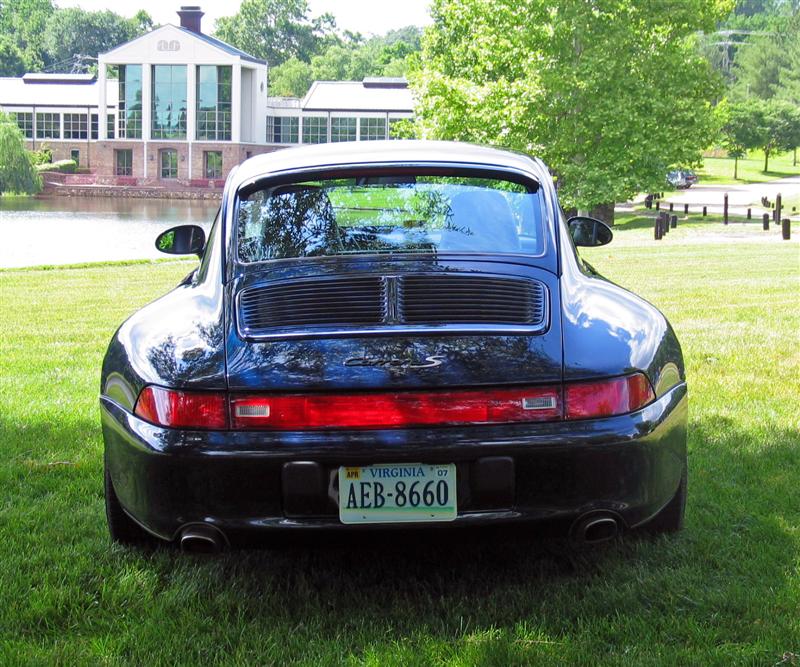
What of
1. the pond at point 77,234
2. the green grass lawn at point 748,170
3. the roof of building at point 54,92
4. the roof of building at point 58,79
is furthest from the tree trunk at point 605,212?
the roof of building at point 58,79

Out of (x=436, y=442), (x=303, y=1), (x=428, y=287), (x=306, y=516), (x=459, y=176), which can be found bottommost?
(x=306, y=516)

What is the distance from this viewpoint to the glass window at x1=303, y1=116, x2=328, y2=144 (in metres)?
93.3

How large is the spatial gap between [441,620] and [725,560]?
1150 mm

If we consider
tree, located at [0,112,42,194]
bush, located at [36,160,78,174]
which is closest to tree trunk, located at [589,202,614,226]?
tree, located at [0,112,42,194]

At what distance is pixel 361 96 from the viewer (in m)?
94.1

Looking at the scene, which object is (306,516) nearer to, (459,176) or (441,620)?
(441,620)

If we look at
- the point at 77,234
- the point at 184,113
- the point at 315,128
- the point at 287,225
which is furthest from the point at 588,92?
the point at 315,128

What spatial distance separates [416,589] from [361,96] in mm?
93137

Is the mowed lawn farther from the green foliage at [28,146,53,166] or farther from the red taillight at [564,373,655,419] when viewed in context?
the green foliage at [28,146,53,166]

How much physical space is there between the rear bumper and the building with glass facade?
8320 centimetres

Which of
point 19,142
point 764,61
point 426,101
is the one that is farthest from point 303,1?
point 426,101

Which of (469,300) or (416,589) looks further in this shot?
(416,589)

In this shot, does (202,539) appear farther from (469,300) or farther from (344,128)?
(344,128)

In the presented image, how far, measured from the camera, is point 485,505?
320 cm
